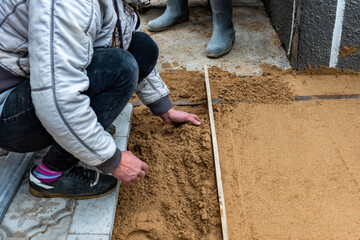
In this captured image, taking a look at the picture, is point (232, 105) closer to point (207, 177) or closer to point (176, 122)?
point (176, 122)

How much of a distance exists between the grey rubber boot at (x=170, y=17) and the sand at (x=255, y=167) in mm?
1120

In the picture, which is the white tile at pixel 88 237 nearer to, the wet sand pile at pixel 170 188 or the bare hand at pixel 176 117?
the wet sand pile at pixel 170 188

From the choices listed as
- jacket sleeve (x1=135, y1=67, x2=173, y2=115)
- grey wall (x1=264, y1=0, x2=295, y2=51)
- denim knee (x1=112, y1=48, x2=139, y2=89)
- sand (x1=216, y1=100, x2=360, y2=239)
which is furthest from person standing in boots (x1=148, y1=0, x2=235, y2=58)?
denim knee (x1=112, y1=48, x2=139, y2=89)

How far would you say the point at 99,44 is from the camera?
1556 mm

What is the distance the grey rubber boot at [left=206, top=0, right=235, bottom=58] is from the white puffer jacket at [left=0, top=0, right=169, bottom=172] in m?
1.80

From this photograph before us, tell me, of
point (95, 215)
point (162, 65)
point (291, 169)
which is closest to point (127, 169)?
point (95, 215)

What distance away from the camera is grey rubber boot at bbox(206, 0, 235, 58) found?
3156mm

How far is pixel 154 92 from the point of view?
2.07 meters

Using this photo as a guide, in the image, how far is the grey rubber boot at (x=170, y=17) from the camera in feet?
11.9

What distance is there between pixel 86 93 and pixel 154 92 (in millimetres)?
607

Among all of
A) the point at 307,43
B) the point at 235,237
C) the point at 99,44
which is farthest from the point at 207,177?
the point at 307,43

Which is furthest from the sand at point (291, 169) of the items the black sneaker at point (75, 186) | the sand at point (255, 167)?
the black sneaker at point (75, 186)

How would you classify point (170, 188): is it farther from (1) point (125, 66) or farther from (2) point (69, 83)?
(2) point (69, 83)

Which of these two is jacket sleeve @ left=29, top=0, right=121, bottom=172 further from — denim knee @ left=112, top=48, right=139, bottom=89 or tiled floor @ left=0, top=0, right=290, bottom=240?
tiled floor @ left=0, top=0, right=290, bottom=240
